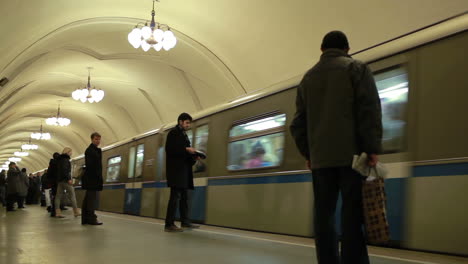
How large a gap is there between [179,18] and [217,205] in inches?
256

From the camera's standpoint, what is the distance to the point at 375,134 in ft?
10.2

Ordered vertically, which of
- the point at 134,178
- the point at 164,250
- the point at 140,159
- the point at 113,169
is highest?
the point at 140,159

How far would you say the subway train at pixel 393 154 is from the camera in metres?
4.42

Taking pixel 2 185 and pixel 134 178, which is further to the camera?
pixel 2 185

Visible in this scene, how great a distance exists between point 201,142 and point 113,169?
723cm

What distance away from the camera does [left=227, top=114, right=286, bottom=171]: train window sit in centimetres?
693

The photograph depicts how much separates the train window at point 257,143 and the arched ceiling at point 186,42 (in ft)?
2.47

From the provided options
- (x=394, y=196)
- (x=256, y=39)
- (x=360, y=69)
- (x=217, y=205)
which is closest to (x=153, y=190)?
(x=217, y=205)

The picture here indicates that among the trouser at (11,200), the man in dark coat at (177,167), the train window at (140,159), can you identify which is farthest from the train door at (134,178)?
the man in dark coat at (177,167)

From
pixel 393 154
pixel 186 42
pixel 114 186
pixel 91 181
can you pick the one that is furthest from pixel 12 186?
pixel 393 154

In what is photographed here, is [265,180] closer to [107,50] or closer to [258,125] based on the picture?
[258,125]

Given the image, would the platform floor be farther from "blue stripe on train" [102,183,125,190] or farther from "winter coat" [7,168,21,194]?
"winter coat" [7,168,21,194]

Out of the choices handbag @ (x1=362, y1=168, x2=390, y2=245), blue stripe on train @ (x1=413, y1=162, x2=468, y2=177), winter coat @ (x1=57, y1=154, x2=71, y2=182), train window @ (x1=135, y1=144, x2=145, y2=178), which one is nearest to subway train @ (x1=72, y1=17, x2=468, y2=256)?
blue stripe on train @ (x1=413, y1=162, x2=468, y2=177)

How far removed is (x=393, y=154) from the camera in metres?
5.02
